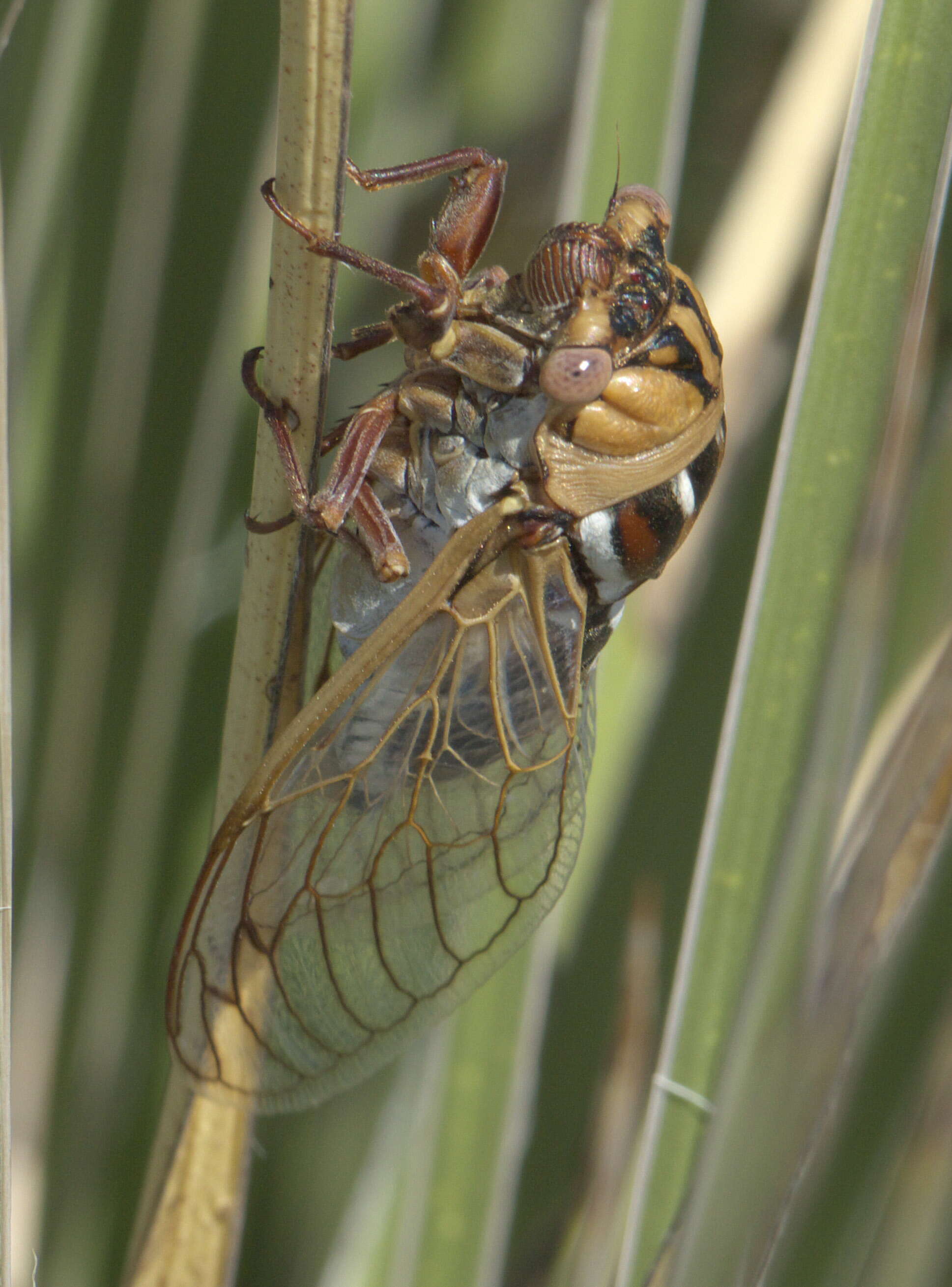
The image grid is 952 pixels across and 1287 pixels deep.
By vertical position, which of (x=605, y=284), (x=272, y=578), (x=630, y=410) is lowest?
(x=272, y=578)

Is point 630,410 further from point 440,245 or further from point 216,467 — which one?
point 216,467

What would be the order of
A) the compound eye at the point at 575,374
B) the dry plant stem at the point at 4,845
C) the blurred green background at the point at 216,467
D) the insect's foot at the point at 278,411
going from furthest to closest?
1. the blurred green background at the point at 216,467
2. the compound eye at the point at 575,374
3. the insect's foot at the point at 278,411
4. the dry plant stem at the point at 4,845

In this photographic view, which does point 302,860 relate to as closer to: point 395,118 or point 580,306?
point 580,306

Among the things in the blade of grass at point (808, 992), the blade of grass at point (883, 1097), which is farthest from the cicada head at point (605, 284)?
the blade of grass at point (883, 1097)

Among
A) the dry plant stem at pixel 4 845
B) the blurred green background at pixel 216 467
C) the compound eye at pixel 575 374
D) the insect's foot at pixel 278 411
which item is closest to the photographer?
the dry plant stem at pixel 4 845

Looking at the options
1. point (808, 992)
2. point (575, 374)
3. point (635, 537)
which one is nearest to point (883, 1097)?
point (808, 992)

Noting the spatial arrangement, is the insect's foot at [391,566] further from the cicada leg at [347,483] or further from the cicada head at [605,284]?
the cicada head at [605,284]

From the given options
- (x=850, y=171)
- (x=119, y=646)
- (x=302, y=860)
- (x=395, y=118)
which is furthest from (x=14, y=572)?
(x=850, y=171)
